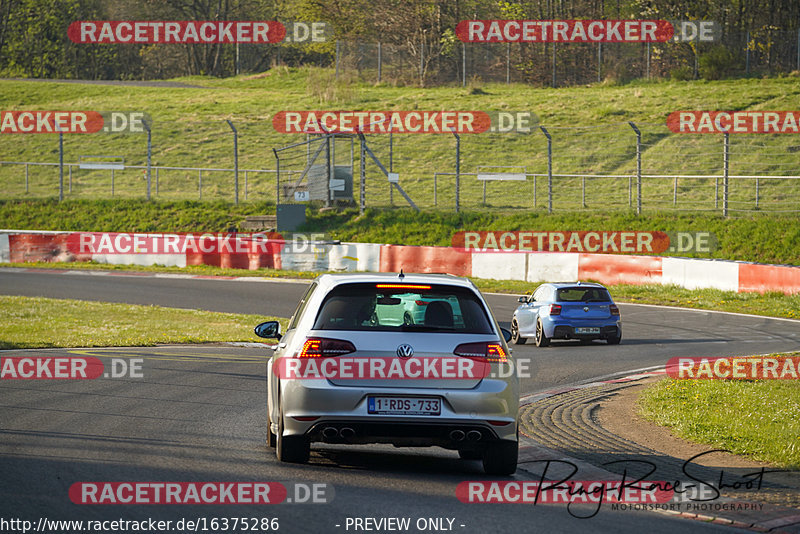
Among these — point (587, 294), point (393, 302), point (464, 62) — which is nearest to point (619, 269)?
point (587, 294)

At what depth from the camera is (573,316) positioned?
65.1 ft

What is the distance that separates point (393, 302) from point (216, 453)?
1846mm

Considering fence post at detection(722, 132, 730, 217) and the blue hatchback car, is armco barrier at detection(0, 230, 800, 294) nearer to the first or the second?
fence post at detection(722, 132, 730, 217)

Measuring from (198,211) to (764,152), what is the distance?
20.2 metres

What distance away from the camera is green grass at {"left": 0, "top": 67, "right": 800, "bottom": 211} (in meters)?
38.9

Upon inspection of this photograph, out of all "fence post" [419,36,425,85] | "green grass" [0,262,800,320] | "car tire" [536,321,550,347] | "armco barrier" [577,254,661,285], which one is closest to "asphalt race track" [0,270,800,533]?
"car tire" [536,321,550,347]

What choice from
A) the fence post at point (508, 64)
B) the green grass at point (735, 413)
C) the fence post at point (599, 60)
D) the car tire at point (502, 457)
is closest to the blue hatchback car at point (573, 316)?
the green grass at point (735, 413)

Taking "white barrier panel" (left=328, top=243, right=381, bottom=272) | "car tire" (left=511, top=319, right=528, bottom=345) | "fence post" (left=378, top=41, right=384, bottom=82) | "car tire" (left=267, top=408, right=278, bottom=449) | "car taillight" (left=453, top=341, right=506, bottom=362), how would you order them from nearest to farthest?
"car taillight" (left=453, top=341, right=506, bottom=362)
"car tire" (left=267, top=408, right=278, bottom=449)
"car tire" (left=511, top=319, right=528, bottom=345)
"white barrier panel" (left=328, top=243, right=381, bottom=272)
"fence post" (left=378, top=41, right=384, bottom=82)

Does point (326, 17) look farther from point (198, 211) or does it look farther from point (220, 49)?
point (198, 211)

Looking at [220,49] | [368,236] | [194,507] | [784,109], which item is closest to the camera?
[194,507]

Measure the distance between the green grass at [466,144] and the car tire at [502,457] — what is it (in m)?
27.0

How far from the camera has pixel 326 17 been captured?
77.9m

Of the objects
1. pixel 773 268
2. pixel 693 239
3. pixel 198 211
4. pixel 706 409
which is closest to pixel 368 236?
pixel 198 211

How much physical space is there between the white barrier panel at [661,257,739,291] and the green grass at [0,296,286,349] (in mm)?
11158
